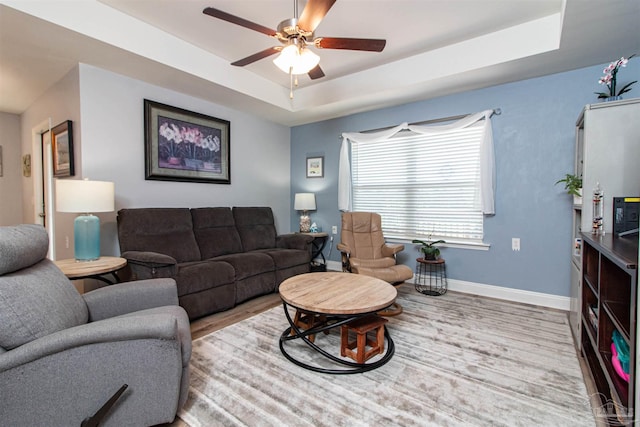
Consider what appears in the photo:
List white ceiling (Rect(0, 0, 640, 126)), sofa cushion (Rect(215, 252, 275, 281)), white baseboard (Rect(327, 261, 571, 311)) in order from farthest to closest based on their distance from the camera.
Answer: sofa cushion (Rect(215, 252, 275, 281))
white baseboard (Rect(327, 261, 571, 311))
white ceiling (Rect(0, 0, 640, 126))

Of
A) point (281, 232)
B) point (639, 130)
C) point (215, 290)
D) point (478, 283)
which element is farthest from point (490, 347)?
point (281, 232)

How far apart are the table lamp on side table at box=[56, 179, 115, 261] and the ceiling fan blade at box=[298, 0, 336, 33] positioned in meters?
1.97

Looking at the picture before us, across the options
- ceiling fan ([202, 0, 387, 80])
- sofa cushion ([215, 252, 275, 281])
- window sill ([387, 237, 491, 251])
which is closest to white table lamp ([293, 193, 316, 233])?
sofa cushion ([215, 252, 275, 281])

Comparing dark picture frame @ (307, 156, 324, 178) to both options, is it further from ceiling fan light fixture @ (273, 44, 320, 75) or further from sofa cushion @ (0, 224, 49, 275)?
sofa cushion @ (0, 224, 49, 275)

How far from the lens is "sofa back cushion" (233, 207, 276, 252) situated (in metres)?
3.87

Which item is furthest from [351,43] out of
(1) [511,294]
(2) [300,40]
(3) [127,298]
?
(1) [511,294]

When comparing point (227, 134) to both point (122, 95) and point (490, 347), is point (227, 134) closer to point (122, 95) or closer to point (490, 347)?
point (122, 95)

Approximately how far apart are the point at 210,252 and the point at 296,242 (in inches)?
42.9

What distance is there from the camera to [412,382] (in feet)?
5.80

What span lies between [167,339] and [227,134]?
320cm

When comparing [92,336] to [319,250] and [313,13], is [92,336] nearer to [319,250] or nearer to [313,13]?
[313,13]

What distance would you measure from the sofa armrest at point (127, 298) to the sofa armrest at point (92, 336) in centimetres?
54

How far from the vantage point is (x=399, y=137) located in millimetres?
3941

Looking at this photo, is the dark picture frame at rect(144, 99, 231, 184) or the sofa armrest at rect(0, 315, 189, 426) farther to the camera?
the dark picture frame at rect(144, 99, 231, 184)
